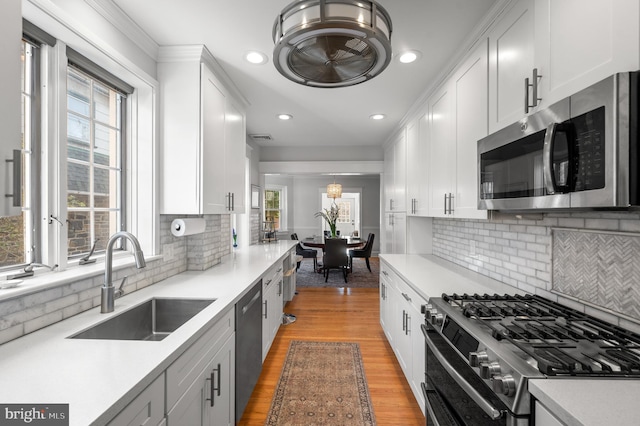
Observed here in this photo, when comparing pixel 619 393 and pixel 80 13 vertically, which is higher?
pixel 80 13

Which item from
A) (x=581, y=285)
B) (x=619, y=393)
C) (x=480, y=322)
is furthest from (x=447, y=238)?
(x=619, y=393)

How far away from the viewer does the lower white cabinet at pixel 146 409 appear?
2.81 feet

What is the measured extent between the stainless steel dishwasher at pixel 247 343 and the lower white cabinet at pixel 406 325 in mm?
1111

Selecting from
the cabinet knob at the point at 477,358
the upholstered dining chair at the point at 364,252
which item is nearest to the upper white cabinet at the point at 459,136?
the cabinet knob at the point at 477,358

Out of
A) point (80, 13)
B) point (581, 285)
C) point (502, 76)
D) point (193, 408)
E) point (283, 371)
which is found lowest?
point (283, 371)

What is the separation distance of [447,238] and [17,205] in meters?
3.18

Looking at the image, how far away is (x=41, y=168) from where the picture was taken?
57.7 inches

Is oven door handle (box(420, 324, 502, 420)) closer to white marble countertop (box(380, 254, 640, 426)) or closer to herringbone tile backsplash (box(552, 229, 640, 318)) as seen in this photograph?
white marble countertop (box(380, 254, 640, 426))

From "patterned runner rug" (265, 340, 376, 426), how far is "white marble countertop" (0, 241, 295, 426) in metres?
1.01

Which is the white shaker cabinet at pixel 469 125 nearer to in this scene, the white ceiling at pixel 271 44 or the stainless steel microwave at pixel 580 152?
the white ceiling at pixel 271 44

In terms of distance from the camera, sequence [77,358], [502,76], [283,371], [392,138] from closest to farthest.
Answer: [77,358] → [502,76] → [283,371] → [392,138]

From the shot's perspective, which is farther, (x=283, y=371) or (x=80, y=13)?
(x=283, y=371)

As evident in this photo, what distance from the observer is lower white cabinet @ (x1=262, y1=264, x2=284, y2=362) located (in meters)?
2.58

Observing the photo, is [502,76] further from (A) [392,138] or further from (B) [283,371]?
(A) [392,138]
